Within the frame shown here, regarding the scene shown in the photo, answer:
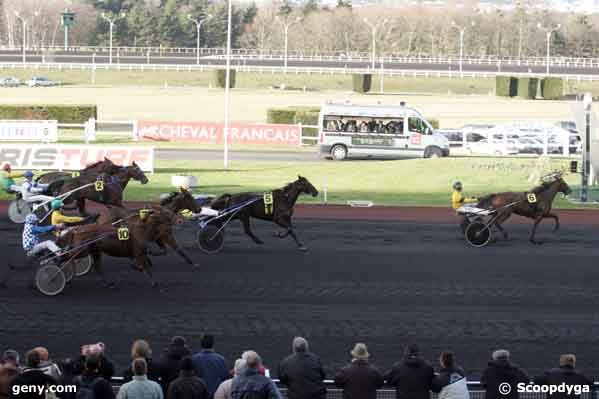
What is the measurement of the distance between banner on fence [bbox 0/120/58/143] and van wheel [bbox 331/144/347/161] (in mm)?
9983

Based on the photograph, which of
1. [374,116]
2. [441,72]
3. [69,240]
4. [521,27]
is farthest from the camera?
[521,27]

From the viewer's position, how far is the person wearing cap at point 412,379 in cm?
865

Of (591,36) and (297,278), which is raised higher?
(591,36)

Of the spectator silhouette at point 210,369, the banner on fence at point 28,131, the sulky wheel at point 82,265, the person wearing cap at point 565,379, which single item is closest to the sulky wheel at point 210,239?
the sulky wheel at point 82,265

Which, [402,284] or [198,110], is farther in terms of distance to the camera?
[198,110]

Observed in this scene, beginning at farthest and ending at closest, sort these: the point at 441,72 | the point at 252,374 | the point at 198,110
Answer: the point at 441,72 < the point at 198,110 < the point at 252,374

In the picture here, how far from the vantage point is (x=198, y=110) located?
63.9m

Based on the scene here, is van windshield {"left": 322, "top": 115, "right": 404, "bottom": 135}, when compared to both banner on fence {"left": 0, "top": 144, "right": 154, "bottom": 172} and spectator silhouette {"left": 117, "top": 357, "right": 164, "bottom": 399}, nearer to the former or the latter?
banner on fence {"left": 0, "top": 144, "right": 154, "bottom": 172}

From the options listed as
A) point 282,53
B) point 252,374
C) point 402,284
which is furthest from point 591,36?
point 252,374

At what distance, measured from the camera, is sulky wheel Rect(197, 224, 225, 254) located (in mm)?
18203

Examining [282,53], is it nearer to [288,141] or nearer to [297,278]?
[288,141]

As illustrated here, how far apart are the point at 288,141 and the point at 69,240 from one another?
2943 centimetres

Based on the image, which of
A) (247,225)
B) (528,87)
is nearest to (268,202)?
(247,225)

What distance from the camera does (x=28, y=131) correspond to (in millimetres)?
38375
